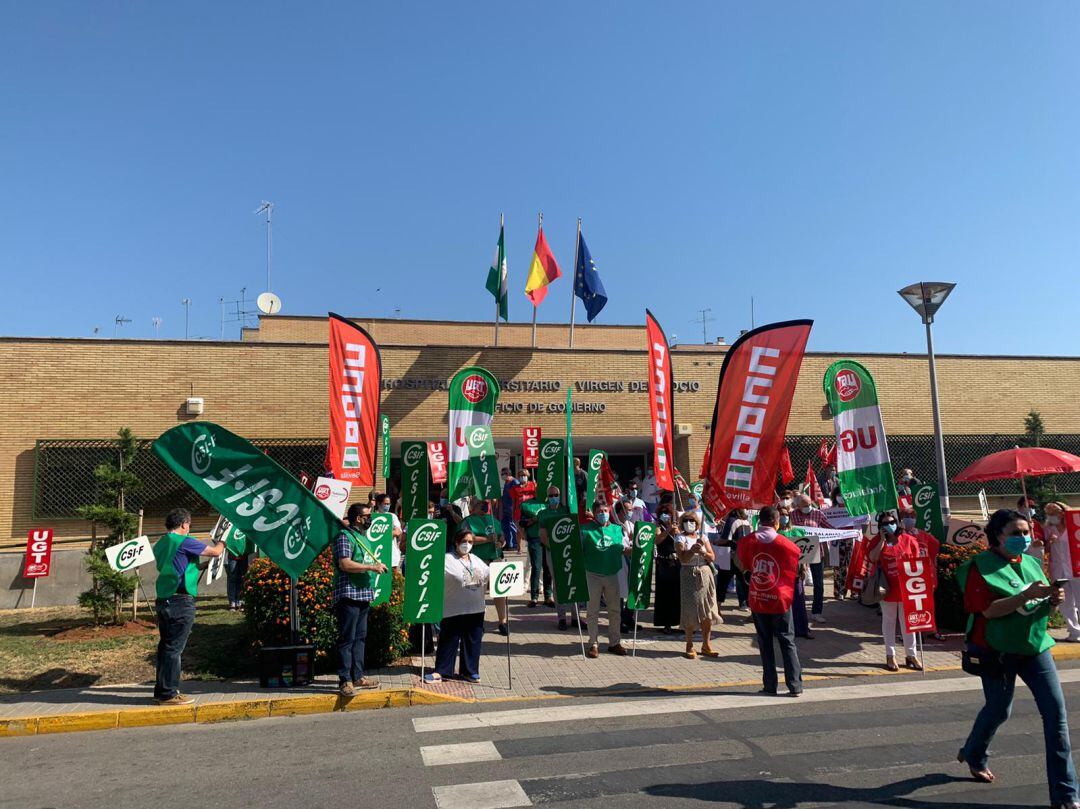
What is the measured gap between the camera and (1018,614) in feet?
16.6

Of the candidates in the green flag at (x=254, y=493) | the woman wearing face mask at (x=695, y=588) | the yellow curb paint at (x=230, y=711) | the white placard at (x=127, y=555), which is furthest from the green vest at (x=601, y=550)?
the white placard at (x=127, y=555)

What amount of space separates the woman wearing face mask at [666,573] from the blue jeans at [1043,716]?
218 inches

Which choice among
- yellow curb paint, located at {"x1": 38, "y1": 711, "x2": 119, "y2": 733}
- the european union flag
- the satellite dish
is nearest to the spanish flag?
→ the european union flag

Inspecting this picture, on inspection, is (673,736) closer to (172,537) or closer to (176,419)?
(172,537)

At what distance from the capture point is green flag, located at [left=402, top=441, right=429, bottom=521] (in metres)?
11.6

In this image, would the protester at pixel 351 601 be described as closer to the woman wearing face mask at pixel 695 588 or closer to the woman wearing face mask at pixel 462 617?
the woman wearing face mask at pixel 462 617

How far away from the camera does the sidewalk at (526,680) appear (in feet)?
25.1

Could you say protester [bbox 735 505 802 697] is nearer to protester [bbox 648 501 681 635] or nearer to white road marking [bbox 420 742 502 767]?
protester [bbox 648 501 681 635]

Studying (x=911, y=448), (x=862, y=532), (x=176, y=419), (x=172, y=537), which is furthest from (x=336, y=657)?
(x=911, y=448)

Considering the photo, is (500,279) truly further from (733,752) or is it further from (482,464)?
(733,752)

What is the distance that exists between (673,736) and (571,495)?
5.66 metres

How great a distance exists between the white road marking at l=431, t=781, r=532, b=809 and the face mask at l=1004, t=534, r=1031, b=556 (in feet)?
11.6

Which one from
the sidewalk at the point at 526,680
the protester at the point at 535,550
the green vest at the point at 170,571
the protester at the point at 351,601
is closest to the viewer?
the sidewalk at the point at 526,680

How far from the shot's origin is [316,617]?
29.2ft
